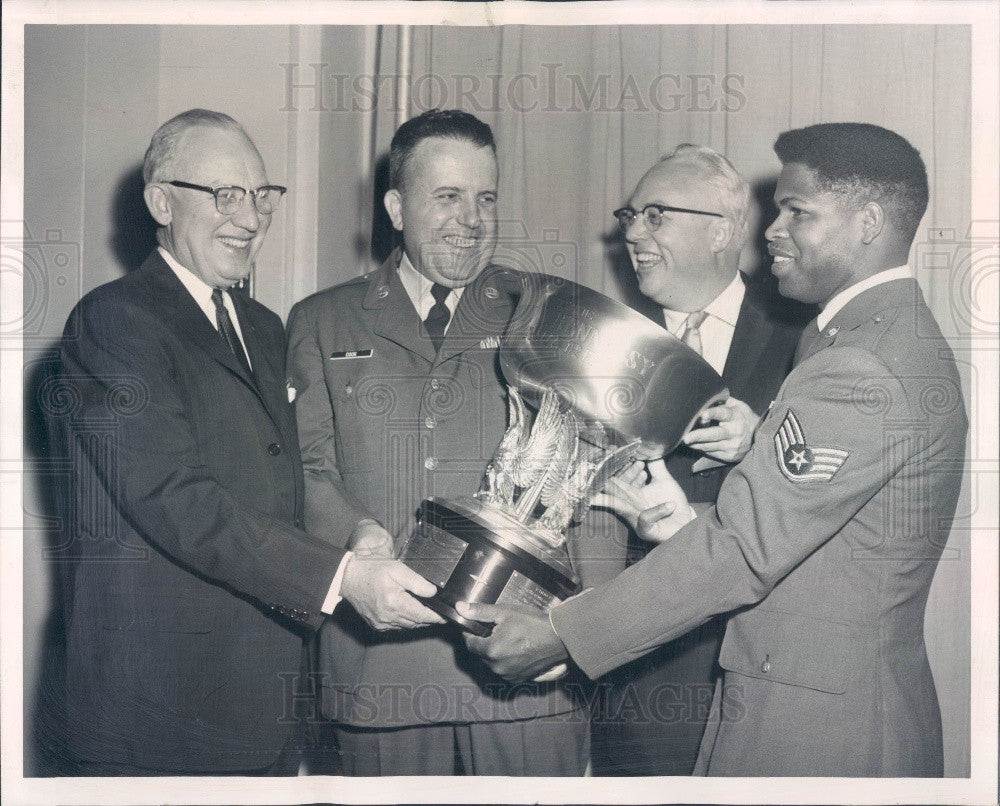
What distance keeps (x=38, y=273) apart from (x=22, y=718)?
3.60 feet

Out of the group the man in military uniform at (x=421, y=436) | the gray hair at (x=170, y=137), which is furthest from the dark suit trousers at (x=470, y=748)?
the gray hair at (x=170, y=137)

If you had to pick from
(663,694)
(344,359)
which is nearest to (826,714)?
(663,694)

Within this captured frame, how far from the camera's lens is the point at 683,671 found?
2.20 meters

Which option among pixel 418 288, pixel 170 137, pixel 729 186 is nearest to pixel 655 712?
pixel 418 288

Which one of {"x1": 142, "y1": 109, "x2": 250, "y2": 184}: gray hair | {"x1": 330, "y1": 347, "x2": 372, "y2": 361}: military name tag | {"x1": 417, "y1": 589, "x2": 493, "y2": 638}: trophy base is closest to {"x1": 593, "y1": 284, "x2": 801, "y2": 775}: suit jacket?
{"x1": 417, "y1": 589, "x2": 493, "y2": 638}: trophy base

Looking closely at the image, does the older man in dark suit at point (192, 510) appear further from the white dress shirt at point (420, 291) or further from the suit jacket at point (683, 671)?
the suit jacket at point (683, 671)

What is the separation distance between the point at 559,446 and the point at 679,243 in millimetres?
580

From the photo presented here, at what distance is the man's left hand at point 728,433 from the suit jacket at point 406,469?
286 mm

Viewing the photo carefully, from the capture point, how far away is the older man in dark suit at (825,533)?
200 cm

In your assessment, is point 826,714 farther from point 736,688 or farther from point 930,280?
point 930,280

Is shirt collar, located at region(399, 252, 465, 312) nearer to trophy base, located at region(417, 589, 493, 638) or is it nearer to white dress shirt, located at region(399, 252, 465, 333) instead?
white dress shirt, located at region(399, 252, 465, 333)

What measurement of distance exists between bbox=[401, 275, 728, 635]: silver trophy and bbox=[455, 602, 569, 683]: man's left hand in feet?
0.08

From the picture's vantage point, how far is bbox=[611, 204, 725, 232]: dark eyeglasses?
7.16ft

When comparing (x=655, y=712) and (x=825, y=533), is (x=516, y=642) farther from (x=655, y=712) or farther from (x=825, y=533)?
(x=825, y=533)
